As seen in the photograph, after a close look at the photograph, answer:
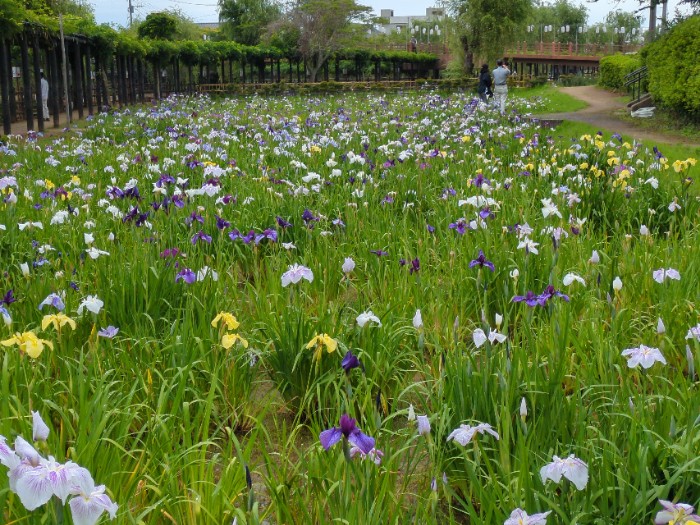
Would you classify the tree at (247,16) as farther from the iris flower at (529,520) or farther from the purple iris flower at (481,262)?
the iris flower at (529,520)

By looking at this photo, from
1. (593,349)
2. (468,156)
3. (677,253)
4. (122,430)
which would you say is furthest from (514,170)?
(122,430)

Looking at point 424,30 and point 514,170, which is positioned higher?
point 424,30

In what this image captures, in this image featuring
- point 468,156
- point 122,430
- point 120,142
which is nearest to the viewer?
point 122,430

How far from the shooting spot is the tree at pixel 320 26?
52.7 metres

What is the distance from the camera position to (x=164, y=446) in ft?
7.35

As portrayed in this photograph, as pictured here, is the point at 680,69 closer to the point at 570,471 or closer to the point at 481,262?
the point at 481,262

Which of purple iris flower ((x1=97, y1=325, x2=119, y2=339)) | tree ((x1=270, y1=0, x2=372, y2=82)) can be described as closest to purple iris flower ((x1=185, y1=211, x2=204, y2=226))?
purple iris flower ((x1=97, y1=325, x2=119, y2=339))

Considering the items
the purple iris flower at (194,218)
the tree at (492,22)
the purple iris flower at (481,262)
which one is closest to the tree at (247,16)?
the tree at (492,22)

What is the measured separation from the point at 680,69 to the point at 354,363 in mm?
16542

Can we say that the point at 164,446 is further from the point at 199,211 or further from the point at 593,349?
the point at 199,211

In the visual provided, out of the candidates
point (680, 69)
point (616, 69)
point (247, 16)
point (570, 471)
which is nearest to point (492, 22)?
point (616, 69)

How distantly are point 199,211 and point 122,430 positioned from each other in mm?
2517

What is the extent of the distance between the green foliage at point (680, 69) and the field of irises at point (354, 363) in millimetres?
10223

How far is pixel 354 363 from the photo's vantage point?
1.78 m
